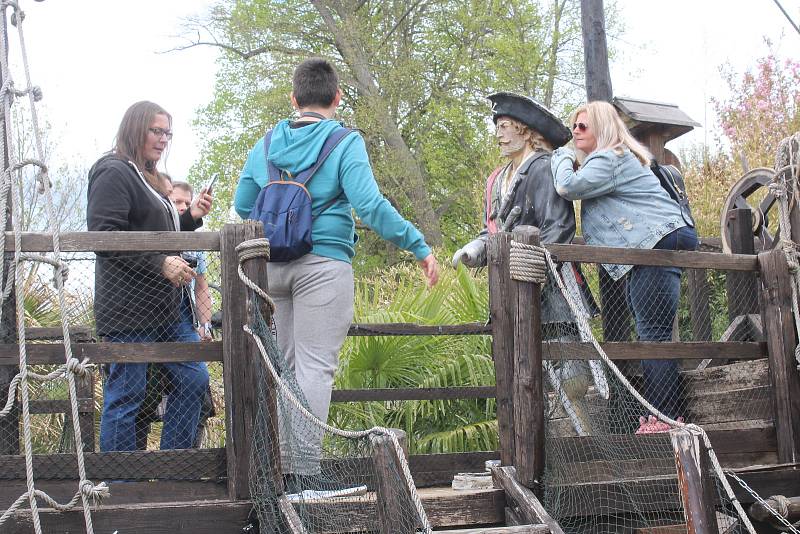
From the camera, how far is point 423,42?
23.5 m

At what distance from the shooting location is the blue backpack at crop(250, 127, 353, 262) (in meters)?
4.11

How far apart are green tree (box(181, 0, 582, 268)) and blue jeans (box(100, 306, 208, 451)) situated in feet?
54.8

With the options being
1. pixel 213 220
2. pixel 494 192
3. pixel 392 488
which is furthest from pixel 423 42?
pixel 392 488

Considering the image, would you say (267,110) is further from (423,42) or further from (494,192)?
(494,192)

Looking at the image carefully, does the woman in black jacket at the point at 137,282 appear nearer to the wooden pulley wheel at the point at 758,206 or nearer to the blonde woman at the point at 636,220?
the blonde woman at the point at 636,220

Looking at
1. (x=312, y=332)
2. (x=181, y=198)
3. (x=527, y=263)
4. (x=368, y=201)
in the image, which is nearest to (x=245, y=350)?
(x=312, y=332)

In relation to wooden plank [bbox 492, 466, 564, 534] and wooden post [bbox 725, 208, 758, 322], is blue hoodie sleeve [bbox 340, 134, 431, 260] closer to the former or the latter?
wooden plank [bbox 492, 466, 564, 534]

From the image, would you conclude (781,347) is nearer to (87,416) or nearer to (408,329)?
(408,329)

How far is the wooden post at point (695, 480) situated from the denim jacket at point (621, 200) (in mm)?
1544

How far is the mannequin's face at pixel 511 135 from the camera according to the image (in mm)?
5059

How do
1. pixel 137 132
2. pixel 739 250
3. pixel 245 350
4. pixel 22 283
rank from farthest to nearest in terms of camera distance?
pixel 739 250 → pixel 137 132 → pixel 245 350 → pixel 22 283

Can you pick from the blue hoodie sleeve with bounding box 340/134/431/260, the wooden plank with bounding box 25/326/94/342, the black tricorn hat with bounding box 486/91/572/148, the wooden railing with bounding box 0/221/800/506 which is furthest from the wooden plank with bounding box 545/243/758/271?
the wooden plank with bounding box 25/326/94/342

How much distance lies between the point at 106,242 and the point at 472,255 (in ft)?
5.47

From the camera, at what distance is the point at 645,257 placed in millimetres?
4637
